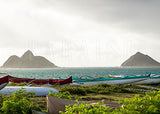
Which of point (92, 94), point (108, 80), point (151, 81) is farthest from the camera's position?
point (151, 81)

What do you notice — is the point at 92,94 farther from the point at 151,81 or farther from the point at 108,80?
the point at 151,81

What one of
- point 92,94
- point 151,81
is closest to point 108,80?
point 151,81

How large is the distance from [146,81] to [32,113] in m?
20.3

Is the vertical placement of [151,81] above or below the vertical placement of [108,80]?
below

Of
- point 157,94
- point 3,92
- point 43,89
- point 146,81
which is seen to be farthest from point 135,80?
point 157,94

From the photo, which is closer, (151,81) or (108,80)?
(108,80)

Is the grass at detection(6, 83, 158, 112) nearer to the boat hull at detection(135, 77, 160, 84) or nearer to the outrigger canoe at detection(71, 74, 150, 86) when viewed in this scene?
the outrigger canoe at detection(71, 74, 150, 86)

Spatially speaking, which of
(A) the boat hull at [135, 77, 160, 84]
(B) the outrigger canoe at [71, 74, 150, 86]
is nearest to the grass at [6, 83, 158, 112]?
(B) the outrigger canoe at [71, 74, 150, 86]

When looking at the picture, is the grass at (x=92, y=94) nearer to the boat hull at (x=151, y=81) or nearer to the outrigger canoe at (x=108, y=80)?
the outrigger canoe at (x=108, y=80)

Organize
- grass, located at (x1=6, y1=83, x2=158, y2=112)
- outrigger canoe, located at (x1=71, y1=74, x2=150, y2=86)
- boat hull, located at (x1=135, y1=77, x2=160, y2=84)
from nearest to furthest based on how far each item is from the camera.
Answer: grass, located at (x1=6, y1=83, x2=158, y2=112) → outrigger canoe, located at (x1=71, y1=74, x2=150, y2=86) → boat hull, located at (x1=135, y1=77, x2=160, y2=84)

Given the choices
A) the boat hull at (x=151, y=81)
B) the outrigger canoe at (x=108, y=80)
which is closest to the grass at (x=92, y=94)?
the outrigger canoe at (x=108, y=80)

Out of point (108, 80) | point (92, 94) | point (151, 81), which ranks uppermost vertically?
point (108, 80)

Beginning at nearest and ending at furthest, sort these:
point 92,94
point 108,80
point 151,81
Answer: point 92,94 → point 108,80 → point 151,81

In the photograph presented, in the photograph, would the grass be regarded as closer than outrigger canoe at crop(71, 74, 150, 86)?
Yes
